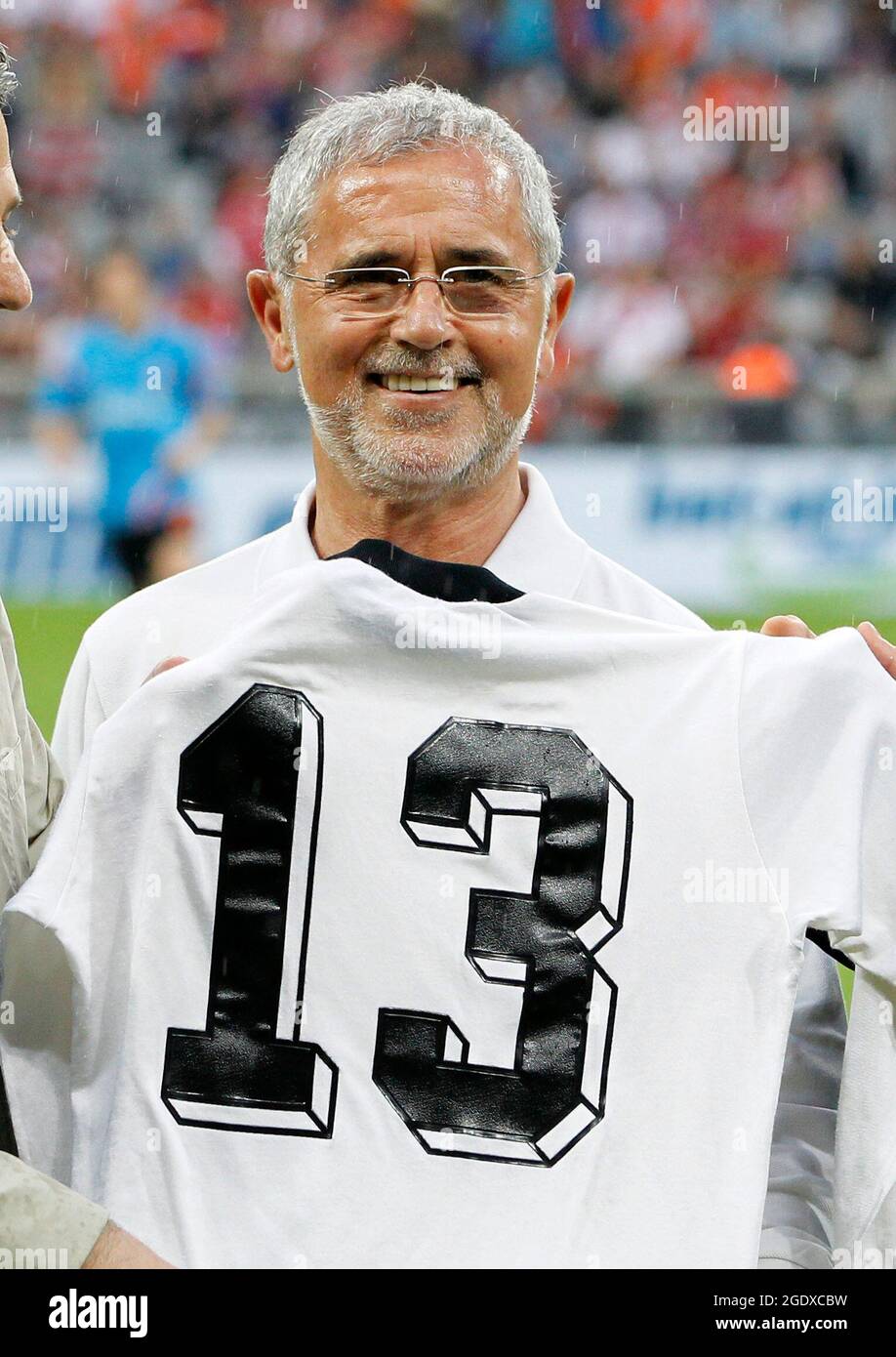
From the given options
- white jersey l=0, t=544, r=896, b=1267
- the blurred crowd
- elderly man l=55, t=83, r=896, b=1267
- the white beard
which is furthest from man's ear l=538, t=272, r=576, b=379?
the blurred crowd

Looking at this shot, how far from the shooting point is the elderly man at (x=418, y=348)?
5.97 ft

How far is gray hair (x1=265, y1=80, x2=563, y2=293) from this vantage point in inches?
73.0

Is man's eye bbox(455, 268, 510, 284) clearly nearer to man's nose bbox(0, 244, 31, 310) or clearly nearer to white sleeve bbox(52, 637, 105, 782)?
man's nose bbox(0, 244, 31, 310)

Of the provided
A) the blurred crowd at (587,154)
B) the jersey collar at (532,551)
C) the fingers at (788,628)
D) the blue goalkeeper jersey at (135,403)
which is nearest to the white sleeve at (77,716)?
the jersey collar at (532,551)

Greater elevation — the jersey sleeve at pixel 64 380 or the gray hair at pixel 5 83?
the jersey sleeve at pixel 64 380

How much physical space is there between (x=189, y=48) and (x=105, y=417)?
3.91m

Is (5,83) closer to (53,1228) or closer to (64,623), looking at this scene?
(53,1228)

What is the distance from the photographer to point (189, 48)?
9109 millimetres

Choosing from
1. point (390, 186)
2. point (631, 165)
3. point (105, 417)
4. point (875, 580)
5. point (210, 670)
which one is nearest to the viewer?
point (210, 670)

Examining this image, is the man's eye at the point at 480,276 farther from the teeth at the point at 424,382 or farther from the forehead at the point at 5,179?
the forehead at the point at 5,179

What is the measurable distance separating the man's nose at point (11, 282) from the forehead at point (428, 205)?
0.35 meters

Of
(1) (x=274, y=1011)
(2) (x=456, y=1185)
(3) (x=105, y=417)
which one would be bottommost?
(2) (x=456, y=1185)

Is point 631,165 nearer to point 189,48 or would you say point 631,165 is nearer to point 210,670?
point 189,48

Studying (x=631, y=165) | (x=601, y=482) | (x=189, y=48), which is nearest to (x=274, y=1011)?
(x=601, y=482)
